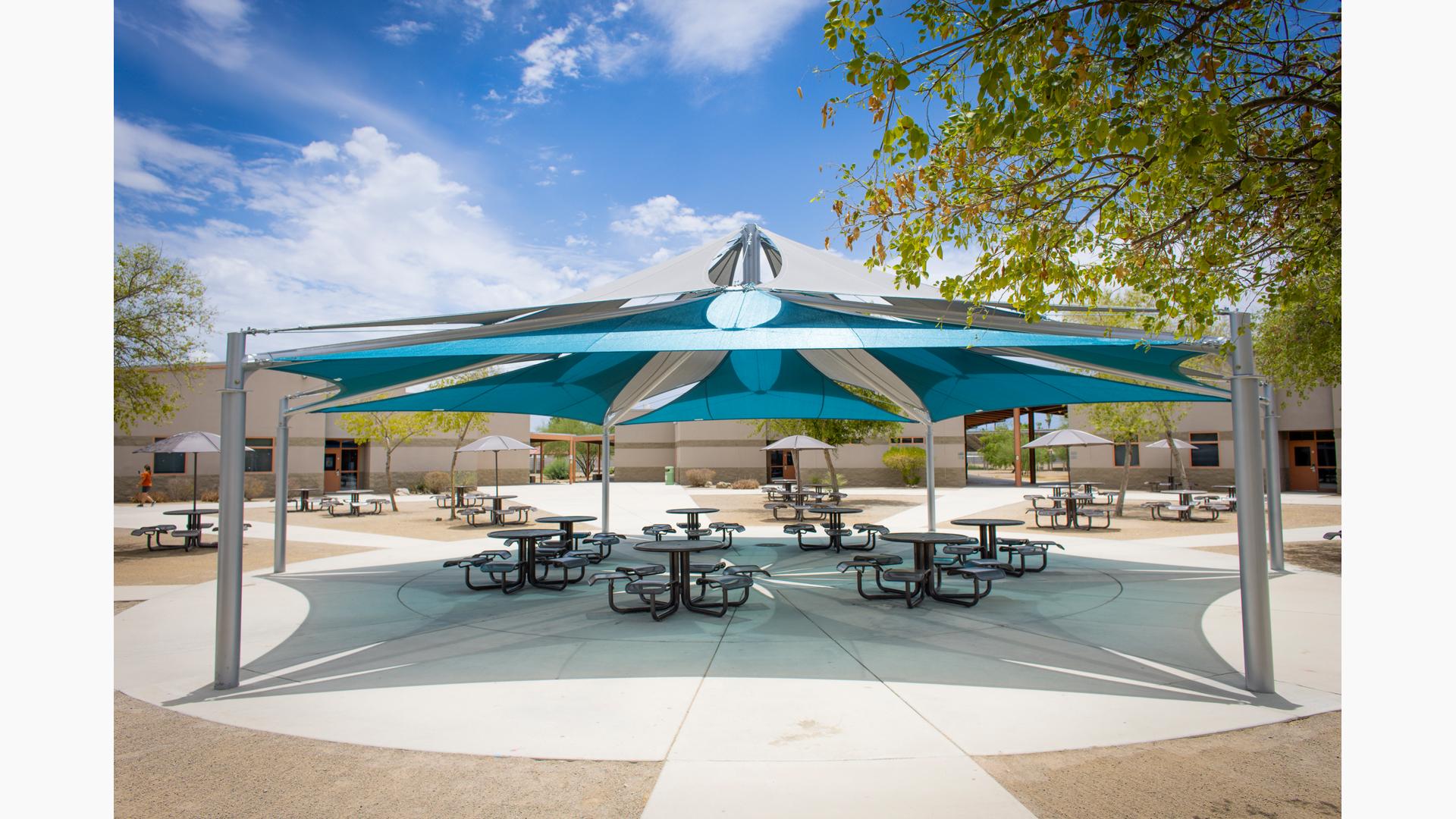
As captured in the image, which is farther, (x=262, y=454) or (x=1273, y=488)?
(x=262, y=454)

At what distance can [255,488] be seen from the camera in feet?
96.6

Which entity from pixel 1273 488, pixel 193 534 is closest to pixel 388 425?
pixel 193 534

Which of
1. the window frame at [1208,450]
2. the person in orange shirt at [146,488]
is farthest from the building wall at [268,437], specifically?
the window frame at [1208,450]

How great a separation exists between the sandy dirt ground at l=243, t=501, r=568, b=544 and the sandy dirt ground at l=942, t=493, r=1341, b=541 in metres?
11.7

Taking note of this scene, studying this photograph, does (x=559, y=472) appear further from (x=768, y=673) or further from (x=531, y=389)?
(x=768, y=673)

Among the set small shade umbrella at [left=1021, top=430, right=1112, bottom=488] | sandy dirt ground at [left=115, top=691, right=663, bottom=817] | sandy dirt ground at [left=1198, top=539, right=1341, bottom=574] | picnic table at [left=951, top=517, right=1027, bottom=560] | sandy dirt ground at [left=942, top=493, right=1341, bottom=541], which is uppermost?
small shade umbrella at [left=1021, top=430, right=1112, bottom=488]

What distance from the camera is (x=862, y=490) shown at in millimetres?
33125

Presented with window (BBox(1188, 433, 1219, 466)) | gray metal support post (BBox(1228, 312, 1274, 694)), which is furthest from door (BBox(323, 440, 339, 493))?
window (BBox(1188, 433, 1219, 466))

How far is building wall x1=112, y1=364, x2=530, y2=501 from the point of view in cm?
2850

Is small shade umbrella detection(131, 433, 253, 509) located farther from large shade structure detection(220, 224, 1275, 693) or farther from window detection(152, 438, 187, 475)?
window detection(152, 438, 187, 475)

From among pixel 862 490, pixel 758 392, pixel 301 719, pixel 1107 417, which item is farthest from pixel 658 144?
pixel 862 490

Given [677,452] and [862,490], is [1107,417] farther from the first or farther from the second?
[677,452]

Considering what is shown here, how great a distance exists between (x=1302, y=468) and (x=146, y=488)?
47193mm

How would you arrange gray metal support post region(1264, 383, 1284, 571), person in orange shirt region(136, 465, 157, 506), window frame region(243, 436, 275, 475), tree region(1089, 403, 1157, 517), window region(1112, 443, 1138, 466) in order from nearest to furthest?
gray metal support post region(1264, 383, 1284, 571), tree region(1089, 403, 1157, 517), person in orange shirt region(136, 465, 157, 506), window frame region(243, 436, 275, 475), window region(1112, 443, 1138, 466)
